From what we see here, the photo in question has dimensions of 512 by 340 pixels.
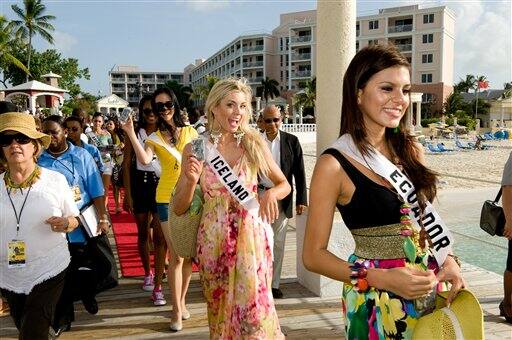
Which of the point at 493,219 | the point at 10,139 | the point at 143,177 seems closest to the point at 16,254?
the point at 10,139

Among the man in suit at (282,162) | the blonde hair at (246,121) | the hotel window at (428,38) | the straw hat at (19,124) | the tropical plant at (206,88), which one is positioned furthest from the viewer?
the tropical plant at (206,88)

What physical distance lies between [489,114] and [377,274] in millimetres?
72537

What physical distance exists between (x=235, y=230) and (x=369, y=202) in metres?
1.37

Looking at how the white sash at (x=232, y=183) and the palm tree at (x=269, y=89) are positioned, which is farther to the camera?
the palm tree at (x=269, y=89)

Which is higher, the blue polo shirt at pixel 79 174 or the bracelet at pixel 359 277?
the blue polo shirt at pixel 79 174

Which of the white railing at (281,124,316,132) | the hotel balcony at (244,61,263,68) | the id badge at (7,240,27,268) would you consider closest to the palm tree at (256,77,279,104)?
the hotel balcony at (244,61,263,68)

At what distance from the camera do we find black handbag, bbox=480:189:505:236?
387 cm

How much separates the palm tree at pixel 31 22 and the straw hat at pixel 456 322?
56594 mm

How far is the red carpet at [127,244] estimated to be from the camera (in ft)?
18.9

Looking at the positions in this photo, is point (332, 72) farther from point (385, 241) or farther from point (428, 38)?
point (428, 38)

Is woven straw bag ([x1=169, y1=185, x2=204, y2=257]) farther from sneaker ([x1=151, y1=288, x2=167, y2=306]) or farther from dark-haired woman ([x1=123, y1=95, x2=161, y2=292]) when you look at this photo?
sneaker ([x1=151, y1=288, x2=167, y2=306])

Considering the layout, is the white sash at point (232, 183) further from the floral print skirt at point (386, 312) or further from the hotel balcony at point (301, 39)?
the hotel balcony at point (301, 39)

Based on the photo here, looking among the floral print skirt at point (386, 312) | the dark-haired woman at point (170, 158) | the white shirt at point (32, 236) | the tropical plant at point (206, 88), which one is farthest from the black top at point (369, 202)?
the tropical plant at point (206, 88)

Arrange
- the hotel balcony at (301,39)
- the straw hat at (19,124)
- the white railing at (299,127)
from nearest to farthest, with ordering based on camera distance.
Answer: the straw hat at (19,124)
the white railing at (299,127)
the hotel balcony at (301,39)
